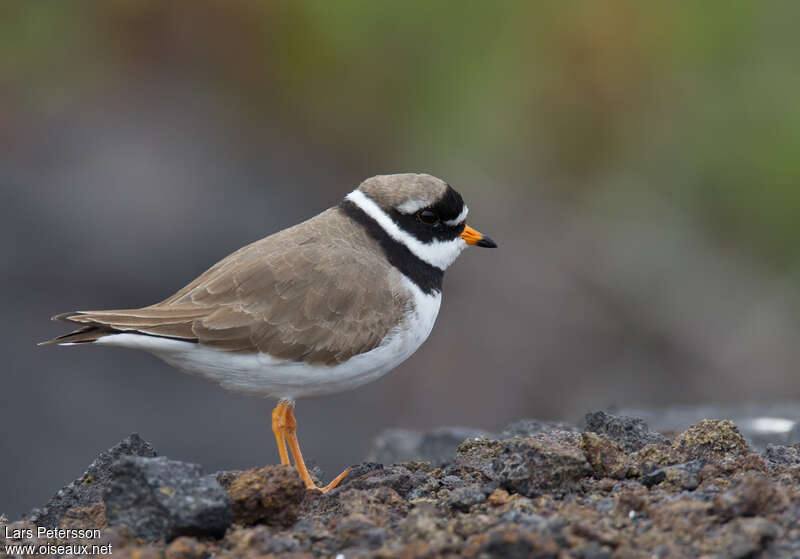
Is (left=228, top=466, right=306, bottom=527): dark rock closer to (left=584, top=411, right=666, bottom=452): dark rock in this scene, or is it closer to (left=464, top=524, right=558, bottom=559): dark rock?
(left=464, top=524, right=558, bottom=559): dark rock

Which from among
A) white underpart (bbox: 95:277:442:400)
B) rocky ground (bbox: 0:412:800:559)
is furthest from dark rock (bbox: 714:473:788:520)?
white underpart (bbox: 95:277:442:400)

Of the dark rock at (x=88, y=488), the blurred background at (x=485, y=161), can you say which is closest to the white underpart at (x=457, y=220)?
the dark rock at (x=88, y=488)

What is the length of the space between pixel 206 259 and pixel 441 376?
288cm

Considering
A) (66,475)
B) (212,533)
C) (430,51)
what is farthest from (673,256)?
(212,533)

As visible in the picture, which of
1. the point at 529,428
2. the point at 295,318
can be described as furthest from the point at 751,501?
the point at 295,318

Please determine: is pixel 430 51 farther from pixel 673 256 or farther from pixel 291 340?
pixel 291 340

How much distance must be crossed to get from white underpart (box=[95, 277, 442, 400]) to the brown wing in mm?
46

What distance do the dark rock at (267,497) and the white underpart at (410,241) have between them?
218 centimetres

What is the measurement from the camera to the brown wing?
577cm

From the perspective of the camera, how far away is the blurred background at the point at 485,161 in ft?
38.1

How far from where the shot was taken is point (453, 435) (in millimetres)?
7500

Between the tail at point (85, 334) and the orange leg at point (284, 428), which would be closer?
the tail at point (85, 334)

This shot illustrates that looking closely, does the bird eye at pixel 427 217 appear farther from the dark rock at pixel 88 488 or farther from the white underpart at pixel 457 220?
the dark rock at pixel 88 488

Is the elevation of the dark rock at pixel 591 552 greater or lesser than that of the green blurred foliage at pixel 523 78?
lesser
